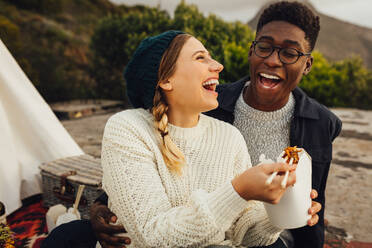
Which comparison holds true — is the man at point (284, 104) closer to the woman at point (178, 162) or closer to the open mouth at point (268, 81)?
the open mouth at point (268, 81)

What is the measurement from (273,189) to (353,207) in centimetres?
300

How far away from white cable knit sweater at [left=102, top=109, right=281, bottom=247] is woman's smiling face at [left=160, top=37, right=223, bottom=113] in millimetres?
176

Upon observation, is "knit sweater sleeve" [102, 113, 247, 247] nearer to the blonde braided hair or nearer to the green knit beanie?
the blonde braided hair

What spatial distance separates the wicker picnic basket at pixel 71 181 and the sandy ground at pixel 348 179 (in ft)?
6.75

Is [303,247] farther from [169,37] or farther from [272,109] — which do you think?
[169,37]

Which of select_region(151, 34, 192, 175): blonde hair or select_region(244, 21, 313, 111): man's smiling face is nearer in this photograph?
select_region(151, 34, 192, 175): blonde hair

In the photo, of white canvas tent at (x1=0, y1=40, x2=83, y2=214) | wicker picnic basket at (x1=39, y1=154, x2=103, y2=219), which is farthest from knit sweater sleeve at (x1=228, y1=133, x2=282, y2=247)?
white canvas tent at (x1=0, y1=40, x2=83, y2=214)

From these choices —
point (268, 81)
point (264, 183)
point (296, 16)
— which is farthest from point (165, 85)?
point (296, 16)

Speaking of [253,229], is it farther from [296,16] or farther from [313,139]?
[296,16]

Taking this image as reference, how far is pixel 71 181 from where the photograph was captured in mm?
2979

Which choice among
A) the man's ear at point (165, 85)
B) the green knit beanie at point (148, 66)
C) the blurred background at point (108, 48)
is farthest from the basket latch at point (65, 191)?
the blurred background at point (108, 48)

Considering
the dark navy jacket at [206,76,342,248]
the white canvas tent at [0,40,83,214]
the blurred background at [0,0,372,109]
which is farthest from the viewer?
the blurred background at [0,0,372,109]

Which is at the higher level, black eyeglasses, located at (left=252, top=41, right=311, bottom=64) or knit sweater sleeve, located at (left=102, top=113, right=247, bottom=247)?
black eyeglasses, located at (left=252, top=41, right=311, bottom=64)

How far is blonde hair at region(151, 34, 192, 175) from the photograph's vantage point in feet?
4.76
